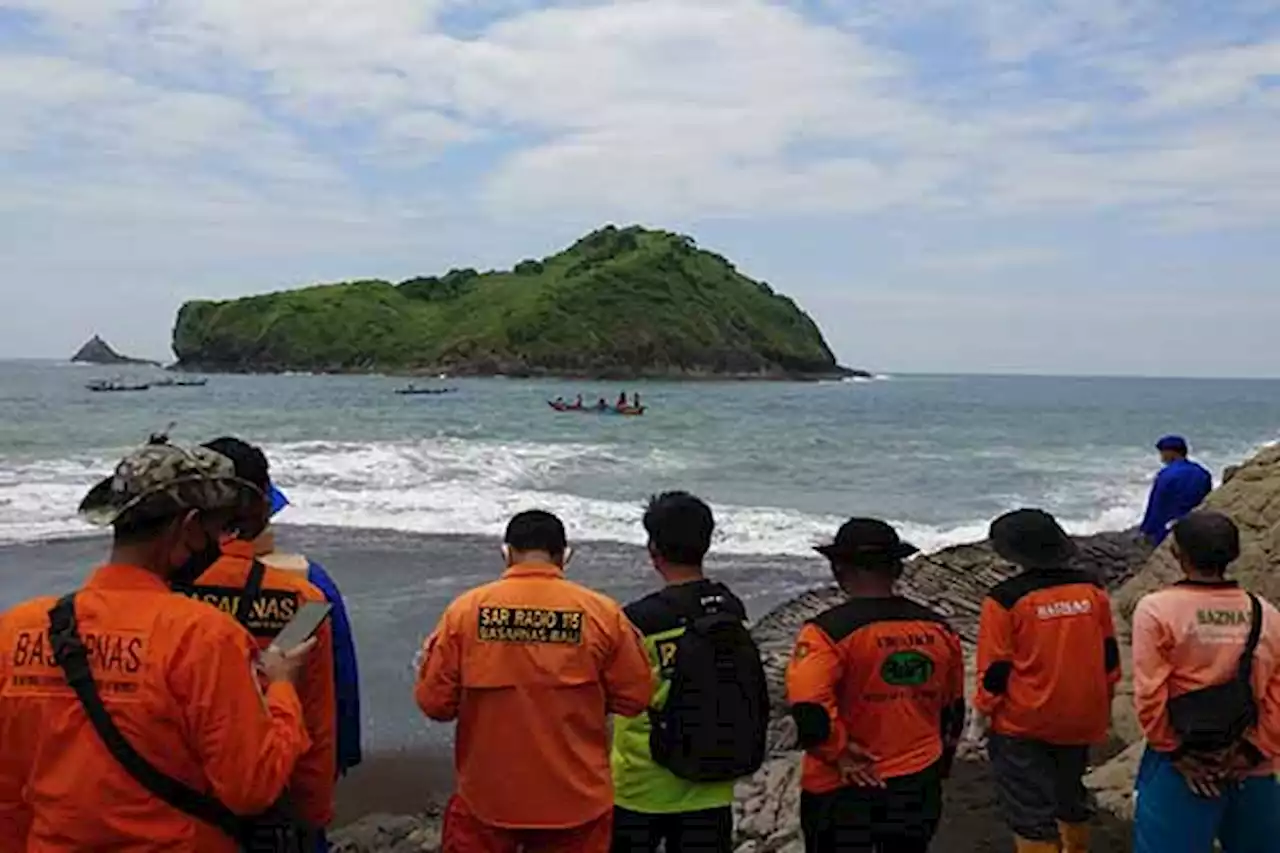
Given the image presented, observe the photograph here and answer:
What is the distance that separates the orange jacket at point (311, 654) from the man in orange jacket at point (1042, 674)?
2591 millimetres

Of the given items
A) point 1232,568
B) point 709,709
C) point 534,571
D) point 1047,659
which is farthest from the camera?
point 1232,568

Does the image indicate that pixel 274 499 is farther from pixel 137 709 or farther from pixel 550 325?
pixel 550 325

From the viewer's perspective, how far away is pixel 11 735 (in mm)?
2455

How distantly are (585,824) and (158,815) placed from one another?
1.46 meters

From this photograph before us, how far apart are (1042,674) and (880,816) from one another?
3.39 feet

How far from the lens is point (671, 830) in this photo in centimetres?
388

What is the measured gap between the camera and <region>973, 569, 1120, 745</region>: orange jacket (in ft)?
14.9

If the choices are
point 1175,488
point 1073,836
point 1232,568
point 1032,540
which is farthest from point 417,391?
point 1032,540

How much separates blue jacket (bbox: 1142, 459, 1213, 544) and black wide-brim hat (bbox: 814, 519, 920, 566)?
7620 mm

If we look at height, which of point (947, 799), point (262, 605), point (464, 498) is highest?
point (262, 605)

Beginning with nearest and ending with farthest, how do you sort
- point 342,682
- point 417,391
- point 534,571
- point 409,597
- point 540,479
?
point 342,682, point 534,571, point 409,597, point 540,479, point 417,391

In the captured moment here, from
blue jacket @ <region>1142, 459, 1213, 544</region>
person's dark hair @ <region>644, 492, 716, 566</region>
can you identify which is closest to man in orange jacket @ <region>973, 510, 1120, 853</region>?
person's dark hair @ <region>644, 492, 716, 566</region>

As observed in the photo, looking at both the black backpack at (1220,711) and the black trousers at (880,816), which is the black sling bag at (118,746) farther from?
the black backpack at (1220,711)

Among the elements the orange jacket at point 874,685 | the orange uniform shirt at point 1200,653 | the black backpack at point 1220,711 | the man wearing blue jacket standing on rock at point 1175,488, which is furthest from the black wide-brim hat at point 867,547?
the man wearing blue jacket standing on rock at point 1175,488
